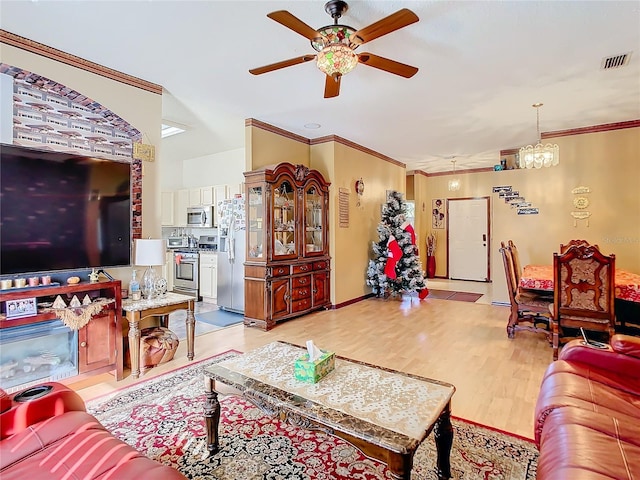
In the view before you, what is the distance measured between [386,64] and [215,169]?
5010 millimetres

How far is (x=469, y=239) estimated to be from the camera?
8.59 m

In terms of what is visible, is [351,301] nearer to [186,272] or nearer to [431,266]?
[186,272]

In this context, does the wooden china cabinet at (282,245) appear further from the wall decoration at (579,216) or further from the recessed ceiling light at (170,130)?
the wall decoration at (579,216)

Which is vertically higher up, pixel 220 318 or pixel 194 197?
pixel 194 197

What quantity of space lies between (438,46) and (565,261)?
91.7 inches

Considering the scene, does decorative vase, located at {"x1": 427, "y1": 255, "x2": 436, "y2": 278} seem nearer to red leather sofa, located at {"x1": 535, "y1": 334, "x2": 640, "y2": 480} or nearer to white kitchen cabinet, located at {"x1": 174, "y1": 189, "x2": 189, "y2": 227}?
white kitchen cabinet, located at {"x1": 174, "y1": 189, "x2": 189, "y2": 227}

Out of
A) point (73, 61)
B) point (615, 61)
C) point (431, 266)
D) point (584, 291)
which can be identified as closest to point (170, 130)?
point (73, 61)

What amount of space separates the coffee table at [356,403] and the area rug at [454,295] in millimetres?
4936

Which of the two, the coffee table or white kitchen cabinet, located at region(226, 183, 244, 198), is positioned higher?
white kitchen cabinet, located at region(226, 183, 244, 198)

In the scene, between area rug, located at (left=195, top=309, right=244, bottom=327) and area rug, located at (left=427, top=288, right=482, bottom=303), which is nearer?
area rug, located at (left=195, top=309, right=244, bottom=327)

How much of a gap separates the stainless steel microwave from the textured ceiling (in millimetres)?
1777

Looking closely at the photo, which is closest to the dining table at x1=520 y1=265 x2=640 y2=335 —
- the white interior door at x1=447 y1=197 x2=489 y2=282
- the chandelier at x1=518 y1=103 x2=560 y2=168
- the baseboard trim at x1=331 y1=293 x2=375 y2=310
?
the chandelier at x1=518 y1=103 x2=560 y2=168

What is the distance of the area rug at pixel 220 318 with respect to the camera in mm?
4770

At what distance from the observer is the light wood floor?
101 inches
